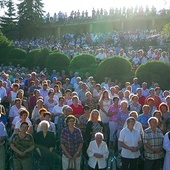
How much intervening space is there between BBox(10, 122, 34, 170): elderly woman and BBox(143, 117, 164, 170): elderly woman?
8.66 feet

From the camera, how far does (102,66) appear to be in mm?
20109

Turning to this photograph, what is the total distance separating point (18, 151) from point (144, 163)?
2988 millimetres

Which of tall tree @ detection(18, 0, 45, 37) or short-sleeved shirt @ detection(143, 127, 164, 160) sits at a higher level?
tall tree @ detection(18, 0, 45, 37)

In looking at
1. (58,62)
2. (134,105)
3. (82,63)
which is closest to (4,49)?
(58,62)

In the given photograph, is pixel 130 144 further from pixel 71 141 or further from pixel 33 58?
pixel 33 58

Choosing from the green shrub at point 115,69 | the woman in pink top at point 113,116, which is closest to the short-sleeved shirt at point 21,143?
the woman in pink top at point 113,116

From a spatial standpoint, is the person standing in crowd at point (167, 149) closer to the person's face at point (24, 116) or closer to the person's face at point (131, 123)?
the person's face at point (131, 123)

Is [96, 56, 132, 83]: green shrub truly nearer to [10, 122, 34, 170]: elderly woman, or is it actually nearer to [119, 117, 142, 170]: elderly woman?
[119, 117, 142, 170]: elderly woman

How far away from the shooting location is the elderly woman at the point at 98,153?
925cm

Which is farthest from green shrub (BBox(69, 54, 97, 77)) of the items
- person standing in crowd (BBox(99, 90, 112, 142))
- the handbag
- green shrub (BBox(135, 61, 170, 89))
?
the handbag

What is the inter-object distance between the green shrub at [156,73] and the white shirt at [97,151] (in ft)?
30.6

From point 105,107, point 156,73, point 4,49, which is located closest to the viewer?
point 105,107

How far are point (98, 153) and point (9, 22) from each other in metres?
50.6

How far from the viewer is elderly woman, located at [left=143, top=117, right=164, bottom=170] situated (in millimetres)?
9547
